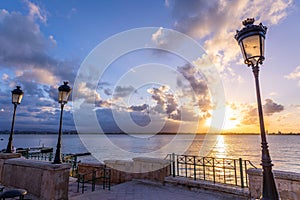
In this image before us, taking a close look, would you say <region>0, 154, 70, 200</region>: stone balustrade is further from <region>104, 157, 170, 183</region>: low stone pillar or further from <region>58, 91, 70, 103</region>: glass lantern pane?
<region>104, 157, 170, 183</region>: low stone pillar

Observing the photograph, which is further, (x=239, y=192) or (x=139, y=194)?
(x=139, y=194)

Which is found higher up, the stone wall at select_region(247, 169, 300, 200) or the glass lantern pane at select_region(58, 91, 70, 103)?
the glass lantern pane at select_region(58, 91, 70, 103)

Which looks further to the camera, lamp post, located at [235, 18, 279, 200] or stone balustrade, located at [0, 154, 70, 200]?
stone balustrade, located at [0, 154, 70, 200]

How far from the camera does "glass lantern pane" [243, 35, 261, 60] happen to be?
3.88 metres

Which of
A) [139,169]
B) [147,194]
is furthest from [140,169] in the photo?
[147,194]

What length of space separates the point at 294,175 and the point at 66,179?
6.72m

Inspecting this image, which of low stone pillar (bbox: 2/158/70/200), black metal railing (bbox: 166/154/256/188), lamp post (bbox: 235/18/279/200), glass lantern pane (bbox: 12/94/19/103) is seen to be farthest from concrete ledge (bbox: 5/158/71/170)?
lamp post (bbox: 235/18/279/200)

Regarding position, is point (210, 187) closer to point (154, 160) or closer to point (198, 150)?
point (154, 160)

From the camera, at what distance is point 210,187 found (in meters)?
6.77

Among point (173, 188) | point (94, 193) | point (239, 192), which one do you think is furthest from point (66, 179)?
point (239, 192)

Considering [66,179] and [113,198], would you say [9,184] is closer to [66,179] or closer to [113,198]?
[66,179]

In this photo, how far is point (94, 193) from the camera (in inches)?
278

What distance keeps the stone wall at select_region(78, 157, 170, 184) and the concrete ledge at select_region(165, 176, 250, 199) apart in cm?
45

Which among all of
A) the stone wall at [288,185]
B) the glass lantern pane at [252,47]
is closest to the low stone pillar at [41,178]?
the stone wall at [288,185]
